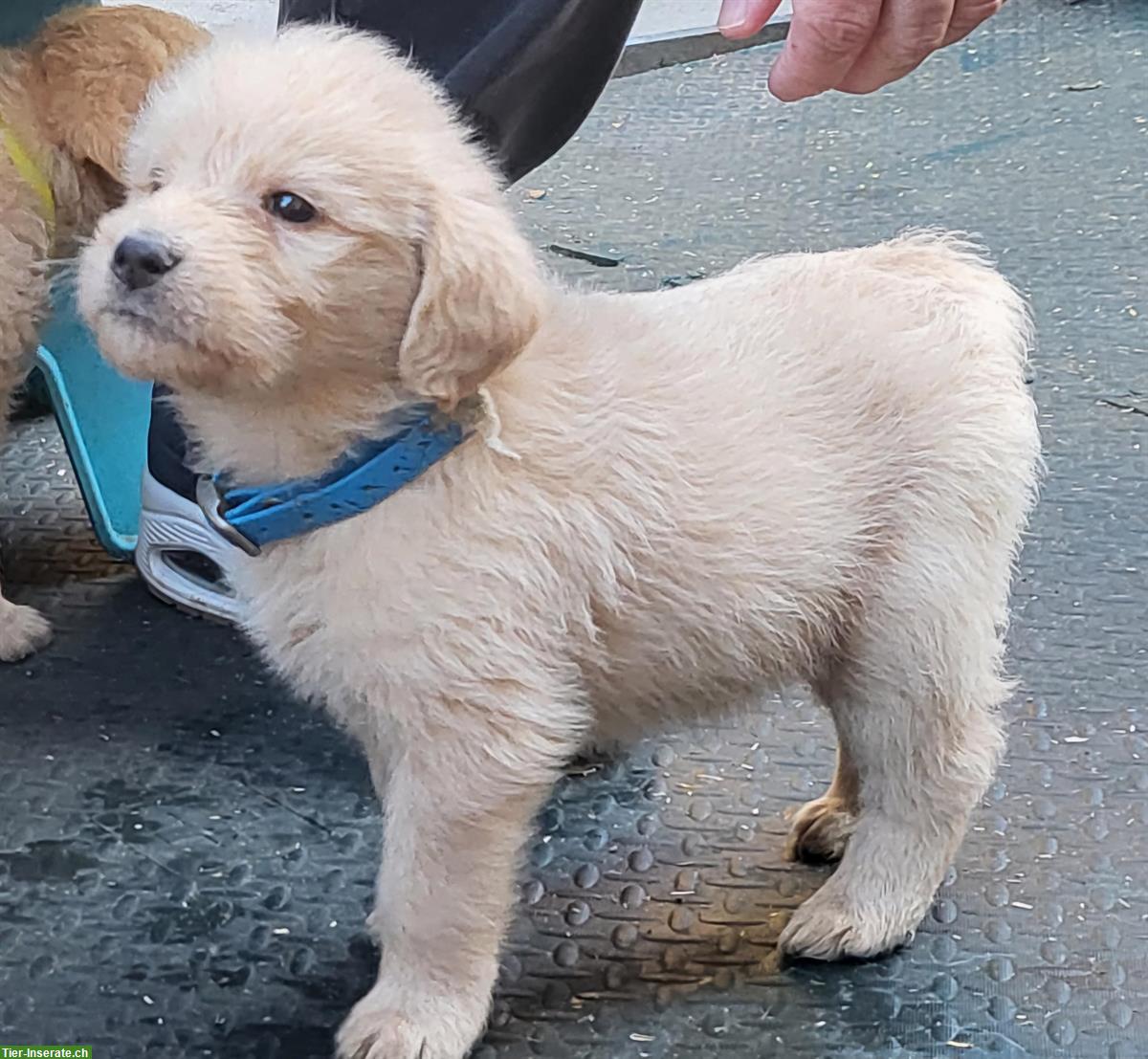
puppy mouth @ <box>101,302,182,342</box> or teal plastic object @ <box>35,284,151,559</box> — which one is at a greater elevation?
puppy mouth @ <box>101,302,182,342</box>

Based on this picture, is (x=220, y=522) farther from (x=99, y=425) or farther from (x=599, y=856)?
(x=99, y=425)

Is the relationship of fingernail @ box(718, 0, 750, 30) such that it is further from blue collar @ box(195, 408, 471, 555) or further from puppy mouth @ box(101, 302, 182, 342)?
puppy mouth @ box(101, 302, 182, 342)

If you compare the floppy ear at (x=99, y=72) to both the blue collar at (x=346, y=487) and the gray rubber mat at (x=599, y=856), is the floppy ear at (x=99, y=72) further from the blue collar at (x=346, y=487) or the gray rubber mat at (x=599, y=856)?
the blue collar at (x=346, y=487)

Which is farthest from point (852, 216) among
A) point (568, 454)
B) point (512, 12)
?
point (568, 454)

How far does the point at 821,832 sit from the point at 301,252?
0.82 m

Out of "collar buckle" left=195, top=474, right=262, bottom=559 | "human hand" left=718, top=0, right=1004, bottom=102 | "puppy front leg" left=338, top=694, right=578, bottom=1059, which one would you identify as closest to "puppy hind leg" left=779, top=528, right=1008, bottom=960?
"puppy front leg" left=338, top=694, right=578, bottom=1059

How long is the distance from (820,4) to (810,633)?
20.6 inches

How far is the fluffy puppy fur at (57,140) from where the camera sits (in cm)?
184

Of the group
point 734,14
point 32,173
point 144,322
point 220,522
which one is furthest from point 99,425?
point 734,14

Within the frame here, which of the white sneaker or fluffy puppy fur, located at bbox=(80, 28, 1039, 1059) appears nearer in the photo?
fluffy puppy fur, located at bbox=(80, 28, 1039, 1059)

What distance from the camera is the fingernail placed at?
1.20m

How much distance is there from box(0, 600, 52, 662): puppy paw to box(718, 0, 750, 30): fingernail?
1.24 m

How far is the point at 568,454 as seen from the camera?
1.22m

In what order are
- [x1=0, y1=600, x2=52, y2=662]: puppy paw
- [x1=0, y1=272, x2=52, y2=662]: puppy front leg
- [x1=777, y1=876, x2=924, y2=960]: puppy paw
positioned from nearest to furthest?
[x1=777, y1=876, x2=924, y2=960]: puppy paw → [x1=0, y1=272, x2=52, y2=662]: puppy front leg → [x1=0, y1=600, x2=52, y2=662]: puppy paw
